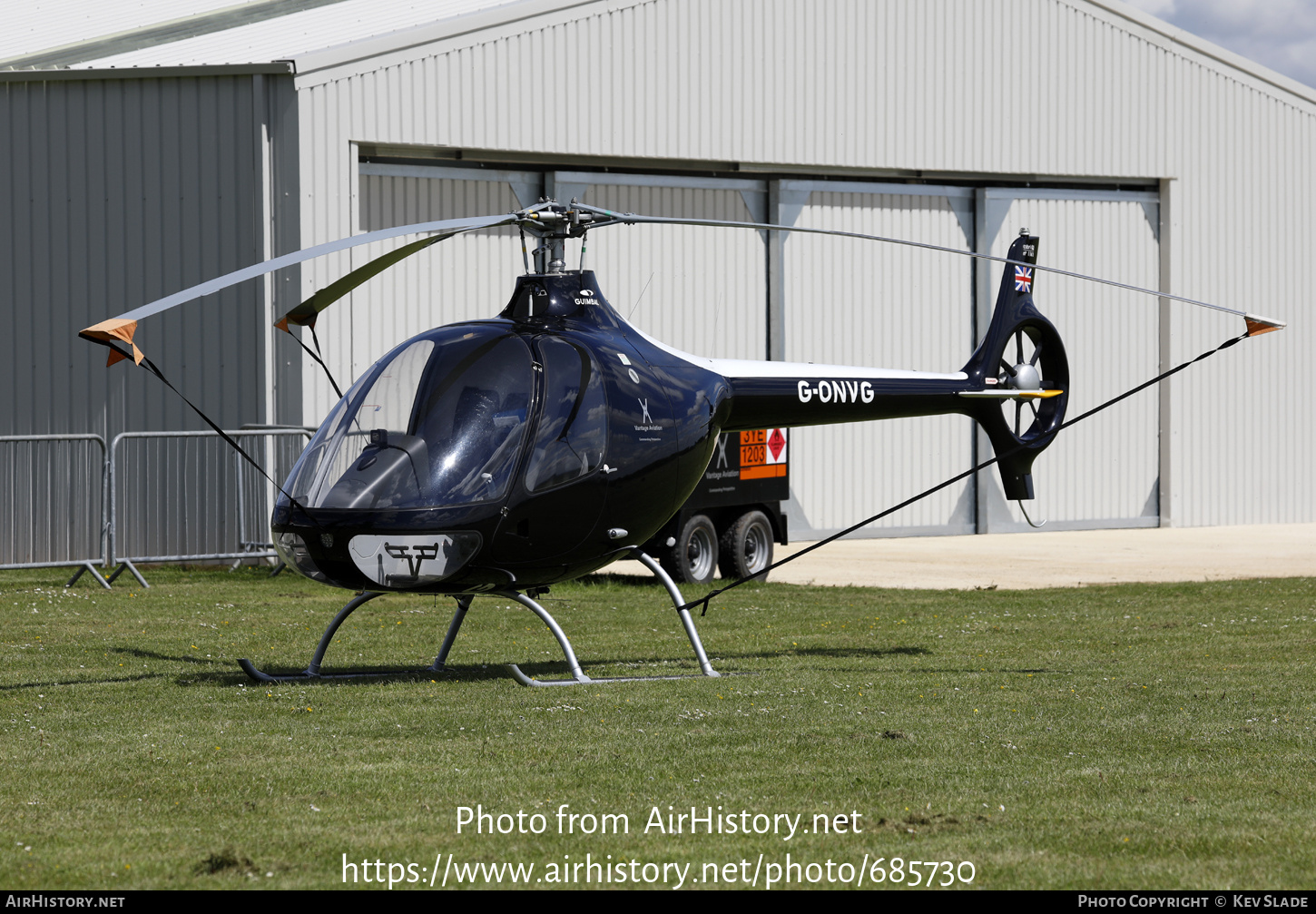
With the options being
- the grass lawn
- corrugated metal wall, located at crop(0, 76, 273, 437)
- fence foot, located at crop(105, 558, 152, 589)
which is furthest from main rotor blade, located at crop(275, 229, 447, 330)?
corrugated metal wall, located at crop(0, 76, 273, 437)

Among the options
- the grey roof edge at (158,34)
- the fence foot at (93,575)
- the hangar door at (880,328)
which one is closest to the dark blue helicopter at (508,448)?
the fence foot at (93,575)

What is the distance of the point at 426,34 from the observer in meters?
19.4

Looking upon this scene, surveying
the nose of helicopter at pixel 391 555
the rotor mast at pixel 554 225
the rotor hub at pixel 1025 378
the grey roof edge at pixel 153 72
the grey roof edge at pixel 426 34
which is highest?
the grey roof edge at pixel 426 34

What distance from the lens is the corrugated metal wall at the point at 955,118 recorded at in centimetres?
1988

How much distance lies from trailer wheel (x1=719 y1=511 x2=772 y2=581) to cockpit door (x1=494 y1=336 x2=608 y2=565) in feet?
25.4

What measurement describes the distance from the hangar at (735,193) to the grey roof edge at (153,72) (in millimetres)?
45

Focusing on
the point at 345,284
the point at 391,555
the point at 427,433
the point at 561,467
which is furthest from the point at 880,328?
the point at 391,555

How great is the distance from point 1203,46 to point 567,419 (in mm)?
19841

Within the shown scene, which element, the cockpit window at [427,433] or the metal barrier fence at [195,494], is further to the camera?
the metal barrier fence at [195,494]

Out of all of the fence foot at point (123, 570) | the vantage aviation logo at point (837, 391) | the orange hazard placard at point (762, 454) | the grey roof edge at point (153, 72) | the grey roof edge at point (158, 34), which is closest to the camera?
the vantage aviation logo at point (837, 391)

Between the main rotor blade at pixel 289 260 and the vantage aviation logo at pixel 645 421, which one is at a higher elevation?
the main rotor blade at pixel 289 260

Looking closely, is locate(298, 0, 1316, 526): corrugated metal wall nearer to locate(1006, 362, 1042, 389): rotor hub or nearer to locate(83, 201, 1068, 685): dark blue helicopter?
locate(1006, 362, 1042, 389): rotor hub

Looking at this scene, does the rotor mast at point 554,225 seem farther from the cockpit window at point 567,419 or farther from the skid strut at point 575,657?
the skid strut at point 575,657

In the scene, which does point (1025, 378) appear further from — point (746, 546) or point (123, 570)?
point (123, 570)
